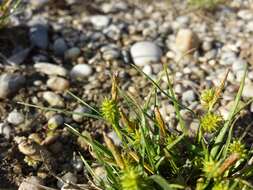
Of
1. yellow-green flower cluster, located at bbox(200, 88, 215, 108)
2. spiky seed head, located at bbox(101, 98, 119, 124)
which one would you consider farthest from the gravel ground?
spiky seed head, located at bbox(101, 98, 119, 124)

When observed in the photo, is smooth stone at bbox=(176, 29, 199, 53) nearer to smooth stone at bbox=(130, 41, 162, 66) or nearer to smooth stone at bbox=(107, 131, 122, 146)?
smooth stone at bbox=(130, 41, 162, 66)

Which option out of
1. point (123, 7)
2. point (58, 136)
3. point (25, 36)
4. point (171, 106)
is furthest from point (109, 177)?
point (123, 7)

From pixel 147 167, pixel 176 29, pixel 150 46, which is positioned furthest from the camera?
pixel 176 29

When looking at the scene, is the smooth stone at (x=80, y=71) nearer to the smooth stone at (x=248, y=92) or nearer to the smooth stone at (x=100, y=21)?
the smooth stone at (x=100, y=21)

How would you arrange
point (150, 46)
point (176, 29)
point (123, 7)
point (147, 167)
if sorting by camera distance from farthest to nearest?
point (123, 7), point (176, 29), point (150, 46), point (147, 167)

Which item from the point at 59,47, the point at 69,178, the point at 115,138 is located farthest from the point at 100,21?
the point at 69,178

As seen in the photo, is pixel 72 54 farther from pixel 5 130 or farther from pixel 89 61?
pixel 5 130

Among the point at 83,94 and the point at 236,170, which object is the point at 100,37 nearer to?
the point at 83,94
